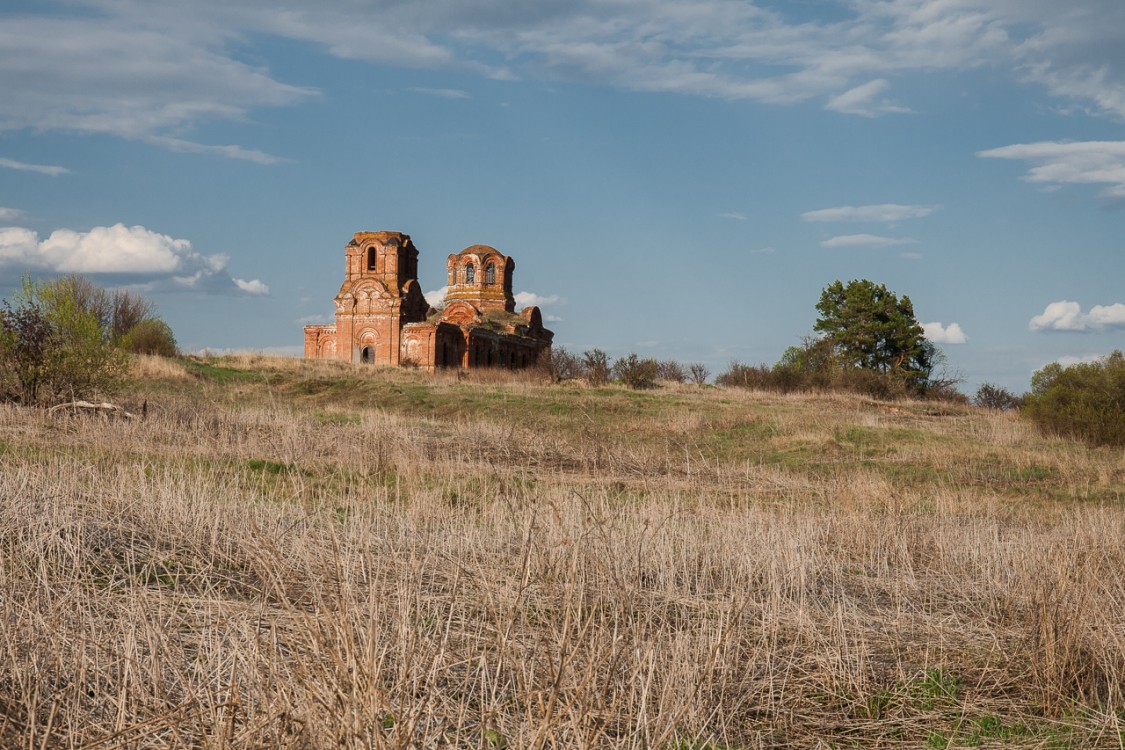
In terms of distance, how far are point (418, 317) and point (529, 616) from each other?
44.2 metres

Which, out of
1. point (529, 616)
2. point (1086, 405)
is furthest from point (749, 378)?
point (529, 616)

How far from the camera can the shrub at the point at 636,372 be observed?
40.2 meters

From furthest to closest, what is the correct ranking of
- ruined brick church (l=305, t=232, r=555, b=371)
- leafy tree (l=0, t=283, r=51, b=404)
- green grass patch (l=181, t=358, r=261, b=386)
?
ruined brick church (l=305, t=232, r=555, b=371), green grass patch (l=181, t=358, r=261, b=386), leafy tree (l=0, t=283, r=51, b=404)

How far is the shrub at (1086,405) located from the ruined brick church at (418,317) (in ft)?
83.9

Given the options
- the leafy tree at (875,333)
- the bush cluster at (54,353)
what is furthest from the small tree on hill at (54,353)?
the leafy tree at (875,333)

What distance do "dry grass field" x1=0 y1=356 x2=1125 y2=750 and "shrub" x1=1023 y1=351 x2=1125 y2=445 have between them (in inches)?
410

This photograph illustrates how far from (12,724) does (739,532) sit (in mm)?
5617

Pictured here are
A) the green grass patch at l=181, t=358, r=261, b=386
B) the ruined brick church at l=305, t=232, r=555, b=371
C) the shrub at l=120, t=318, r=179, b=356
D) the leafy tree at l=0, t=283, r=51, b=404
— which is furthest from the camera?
the ruined brick church at l=305, t=232, r=555, b=371

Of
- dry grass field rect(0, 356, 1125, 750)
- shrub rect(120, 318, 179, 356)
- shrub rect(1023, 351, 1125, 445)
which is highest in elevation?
shrub rect(120, 318, 179, 356)

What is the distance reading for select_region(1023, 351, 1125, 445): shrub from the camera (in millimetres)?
22734

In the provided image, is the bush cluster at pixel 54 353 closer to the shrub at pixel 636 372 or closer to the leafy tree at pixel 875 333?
the shrub at pixel 636 372

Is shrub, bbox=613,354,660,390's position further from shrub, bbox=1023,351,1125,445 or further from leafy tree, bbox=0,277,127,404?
leafy tree, bbox=0,277,127,404

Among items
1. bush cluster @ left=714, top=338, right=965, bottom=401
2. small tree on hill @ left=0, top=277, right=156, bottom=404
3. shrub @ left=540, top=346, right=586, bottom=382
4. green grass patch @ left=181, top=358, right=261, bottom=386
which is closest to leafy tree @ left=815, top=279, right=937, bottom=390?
bush cluster @ left=714, top=338, right=965, bottom=401

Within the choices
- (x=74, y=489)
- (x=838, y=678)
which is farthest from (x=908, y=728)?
(x=74, y=489)
